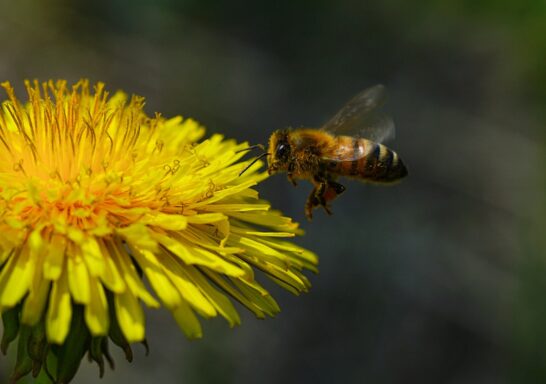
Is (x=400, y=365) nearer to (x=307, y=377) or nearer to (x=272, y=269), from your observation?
(x=307, y=377)

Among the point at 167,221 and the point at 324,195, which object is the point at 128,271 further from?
the point at 324,195

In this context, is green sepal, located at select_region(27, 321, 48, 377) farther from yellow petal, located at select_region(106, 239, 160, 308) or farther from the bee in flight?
the bee in flight

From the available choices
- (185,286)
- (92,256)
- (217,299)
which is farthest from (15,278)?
(217,299)

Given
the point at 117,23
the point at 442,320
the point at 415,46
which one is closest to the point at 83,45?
the point at 117,23

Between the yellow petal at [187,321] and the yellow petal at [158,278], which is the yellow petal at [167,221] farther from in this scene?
the yellow petal at [187,321]

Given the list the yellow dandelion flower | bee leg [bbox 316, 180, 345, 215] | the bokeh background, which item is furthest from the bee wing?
the bokeh background
